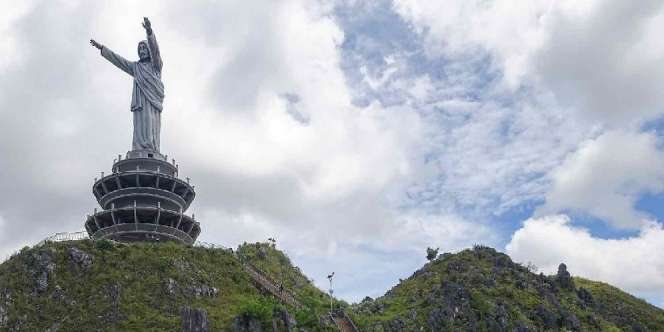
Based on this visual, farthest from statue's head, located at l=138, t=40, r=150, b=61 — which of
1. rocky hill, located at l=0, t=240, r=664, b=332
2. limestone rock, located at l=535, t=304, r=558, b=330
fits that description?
limestone rock, located at l=535, t=304, r=558, b=330

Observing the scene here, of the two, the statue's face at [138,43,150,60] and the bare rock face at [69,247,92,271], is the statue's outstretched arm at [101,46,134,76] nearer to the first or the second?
the statue's face at [138,43,150,60]

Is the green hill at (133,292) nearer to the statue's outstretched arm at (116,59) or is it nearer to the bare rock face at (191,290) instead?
the bare rock face at (191,290)

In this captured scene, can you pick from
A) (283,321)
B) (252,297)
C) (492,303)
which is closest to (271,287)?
(252,297)

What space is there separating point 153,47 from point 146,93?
216 inches

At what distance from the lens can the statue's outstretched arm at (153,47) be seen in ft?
265

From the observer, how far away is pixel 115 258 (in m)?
61.8

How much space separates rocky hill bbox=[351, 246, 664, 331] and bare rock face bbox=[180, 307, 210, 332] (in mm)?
20315

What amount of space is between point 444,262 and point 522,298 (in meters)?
11.8

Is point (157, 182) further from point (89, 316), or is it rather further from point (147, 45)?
point (89, 316)

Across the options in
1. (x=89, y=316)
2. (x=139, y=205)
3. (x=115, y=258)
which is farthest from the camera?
(x=139, y=205)

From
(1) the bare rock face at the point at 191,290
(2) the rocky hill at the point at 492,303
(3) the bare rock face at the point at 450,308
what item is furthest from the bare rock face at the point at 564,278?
(1) the bare rock face at the point at 191,290

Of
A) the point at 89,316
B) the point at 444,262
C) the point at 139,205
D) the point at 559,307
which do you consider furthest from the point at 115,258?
the point at 559,307

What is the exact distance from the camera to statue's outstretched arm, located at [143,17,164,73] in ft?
265

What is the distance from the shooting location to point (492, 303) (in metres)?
71.2
